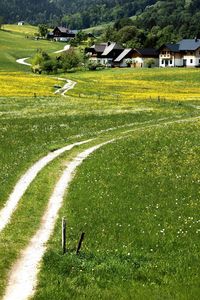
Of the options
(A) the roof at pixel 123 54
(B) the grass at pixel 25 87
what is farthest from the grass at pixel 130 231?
(A) the roof at pixel 123 54

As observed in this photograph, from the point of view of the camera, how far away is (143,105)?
71812 mm

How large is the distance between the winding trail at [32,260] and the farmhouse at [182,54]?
15153cm

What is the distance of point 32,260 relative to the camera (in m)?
19.0

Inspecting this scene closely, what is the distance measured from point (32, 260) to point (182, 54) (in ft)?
540

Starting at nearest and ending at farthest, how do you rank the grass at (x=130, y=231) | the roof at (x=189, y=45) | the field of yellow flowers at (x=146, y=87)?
1. the grass at (x=130, y=231)
2. the field of yellow flowers at (x=146, y=87)
3. the roof at (x=189, y=45)

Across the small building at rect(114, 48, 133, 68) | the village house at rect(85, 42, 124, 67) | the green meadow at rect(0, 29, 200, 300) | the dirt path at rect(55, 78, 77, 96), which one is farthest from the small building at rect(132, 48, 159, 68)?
the green meadow at rect(0, 29, 200, 300)

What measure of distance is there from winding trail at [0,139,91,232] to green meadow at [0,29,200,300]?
1.12 feet

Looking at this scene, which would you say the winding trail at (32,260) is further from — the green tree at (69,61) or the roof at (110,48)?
the roof at (110,48)

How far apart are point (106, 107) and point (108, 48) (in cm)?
13042

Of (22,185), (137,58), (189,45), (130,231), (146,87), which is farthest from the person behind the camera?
(137,58)

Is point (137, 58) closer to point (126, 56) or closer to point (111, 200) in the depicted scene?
point (126, 56)

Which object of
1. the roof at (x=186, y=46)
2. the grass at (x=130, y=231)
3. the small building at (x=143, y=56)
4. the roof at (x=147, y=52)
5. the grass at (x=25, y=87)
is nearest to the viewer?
the grass at (x=130, y=231)

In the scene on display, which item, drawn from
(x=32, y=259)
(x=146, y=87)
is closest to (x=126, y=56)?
(x=146, y=87)

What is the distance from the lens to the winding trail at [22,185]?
79.9ft
